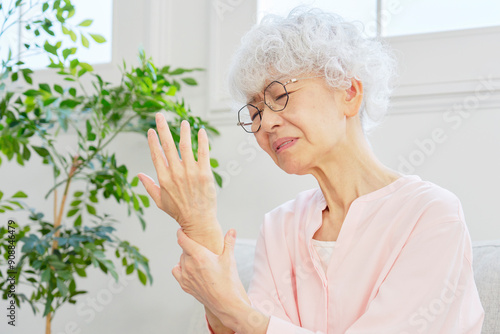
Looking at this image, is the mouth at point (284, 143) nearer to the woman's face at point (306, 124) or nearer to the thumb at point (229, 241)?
the woman's face at point (306, 124)

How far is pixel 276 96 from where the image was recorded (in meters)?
1.29

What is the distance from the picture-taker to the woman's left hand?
1066 millimetres

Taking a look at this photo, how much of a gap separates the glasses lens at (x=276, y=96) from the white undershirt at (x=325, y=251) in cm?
35

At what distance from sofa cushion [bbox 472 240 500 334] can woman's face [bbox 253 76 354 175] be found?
1.56ft

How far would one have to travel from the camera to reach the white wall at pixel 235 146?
67.5 inches

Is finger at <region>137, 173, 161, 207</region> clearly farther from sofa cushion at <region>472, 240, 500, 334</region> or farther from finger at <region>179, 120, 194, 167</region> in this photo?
sofa cushion at <region>472, 240, 500, 334</region>

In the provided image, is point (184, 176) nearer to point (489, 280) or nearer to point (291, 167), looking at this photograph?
point (291, 167)

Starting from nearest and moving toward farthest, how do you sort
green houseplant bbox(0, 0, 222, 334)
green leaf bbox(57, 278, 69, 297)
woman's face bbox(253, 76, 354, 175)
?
1. woman's face bbox(253, 76, 354, 175)
2. green leaf bbox(57, 278, 69, 297)
3. green houseplant bbox(0, 0, 222, 334)

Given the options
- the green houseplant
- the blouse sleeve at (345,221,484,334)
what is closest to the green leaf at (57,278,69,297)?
the green houseplant

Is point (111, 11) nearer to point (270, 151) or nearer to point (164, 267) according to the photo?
point (164, 267)

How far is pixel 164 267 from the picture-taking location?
2188 millimetres

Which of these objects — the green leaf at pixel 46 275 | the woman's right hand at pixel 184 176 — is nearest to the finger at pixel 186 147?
the woman's right hand at pixel 184 176

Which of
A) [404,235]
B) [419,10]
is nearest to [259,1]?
[419,10]

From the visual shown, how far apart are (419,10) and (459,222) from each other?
3.45 feet
